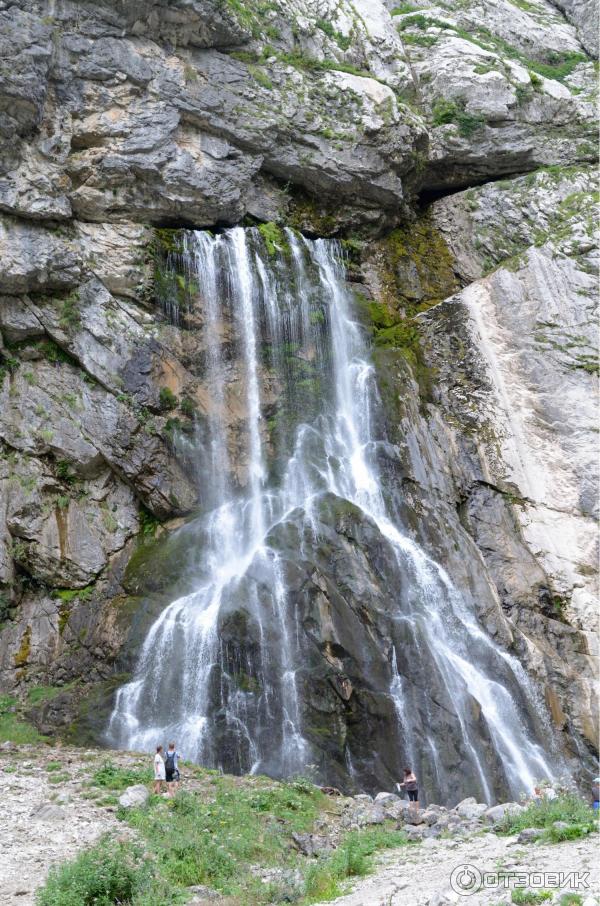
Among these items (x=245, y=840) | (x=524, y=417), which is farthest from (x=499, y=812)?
(x=524, y=417)

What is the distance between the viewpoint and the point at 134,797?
1060 centimetres

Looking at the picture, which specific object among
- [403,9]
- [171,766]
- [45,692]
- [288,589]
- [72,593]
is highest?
[403,9]

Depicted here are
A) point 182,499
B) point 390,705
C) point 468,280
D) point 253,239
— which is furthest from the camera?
point 468,280

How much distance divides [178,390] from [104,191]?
20.4 ft

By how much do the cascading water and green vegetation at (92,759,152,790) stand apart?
78.2 inches

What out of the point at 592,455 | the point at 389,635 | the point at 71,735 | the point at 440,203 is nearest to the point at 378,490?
the point at 389,635

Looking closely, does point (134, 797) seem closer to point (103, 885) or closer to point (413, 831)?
point (103, 885)

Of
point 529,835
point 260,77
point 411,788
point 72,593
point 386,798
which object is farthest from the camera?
point 260,77

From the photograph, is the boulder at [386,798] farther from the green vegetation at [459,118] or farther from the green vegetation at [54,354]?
the green vegetation at [459,118]

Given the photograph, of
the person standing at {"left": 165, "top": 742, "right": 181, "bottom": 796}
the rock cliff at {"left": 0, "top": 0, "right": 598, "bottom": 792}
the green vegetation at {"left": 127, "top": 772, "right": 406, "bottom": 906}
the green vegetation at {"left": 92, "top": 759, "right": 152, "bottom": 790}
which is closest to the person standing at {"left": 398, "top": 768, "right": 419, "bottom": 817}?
the green vegetation at {"left": 127, "top": 772, "right": 406, "bottom": 906}

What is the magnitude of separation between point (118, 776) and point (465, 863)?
5.89 metres

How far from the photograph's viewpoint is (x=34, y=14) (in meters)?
20.9

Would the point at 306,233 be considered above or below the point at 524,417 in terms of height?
above

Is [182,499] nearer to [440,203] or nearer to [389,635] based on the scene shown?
[389,635]
